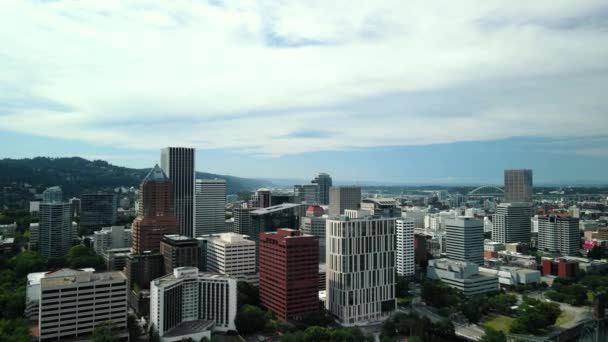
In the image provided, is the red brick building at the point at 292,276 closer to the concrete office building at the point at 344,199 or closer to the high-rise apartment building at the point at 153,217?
the high-rise apartment building at the point at 153,217

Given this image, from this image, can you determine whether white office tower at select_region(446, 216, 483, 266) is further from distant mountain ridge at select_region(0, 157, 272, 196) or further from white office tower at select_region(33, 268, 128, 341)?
distant mountain ridge at select_region(0, 157, 272, 196)

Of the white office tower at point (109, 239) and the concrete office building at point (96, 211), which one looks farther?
the concrete office building at point (96, 211)

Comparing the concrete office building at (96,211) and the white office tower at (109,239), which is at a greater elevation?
the concrete office building at (96,211)

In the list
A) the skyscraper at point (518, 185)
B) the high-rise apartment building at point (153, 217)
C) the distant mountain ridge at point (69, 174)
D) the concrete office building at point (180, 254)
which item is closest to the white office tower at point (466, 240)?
the concrete office building at point (180, 254)

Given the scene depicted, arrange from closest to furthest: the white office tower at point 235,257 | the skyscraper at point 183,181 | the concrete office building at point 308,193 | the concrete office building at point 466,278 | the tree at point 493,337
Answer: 1. the tree at point 493,337
2. the concrete office building at point 466,278
3. the white office tower at point 235,257
4. the skyscraper at point 183,181
5. the concrete office building at point 308,193

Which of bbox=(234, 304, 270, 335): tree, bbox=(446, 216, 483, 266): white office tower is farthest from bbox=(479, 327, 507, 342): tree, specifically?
bbox=(446, 216, 483, 266): white office tower

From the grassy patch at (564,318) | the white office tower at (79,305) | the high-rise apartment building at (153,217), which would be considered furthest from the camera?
the high-rise apartment building at (153,217)
